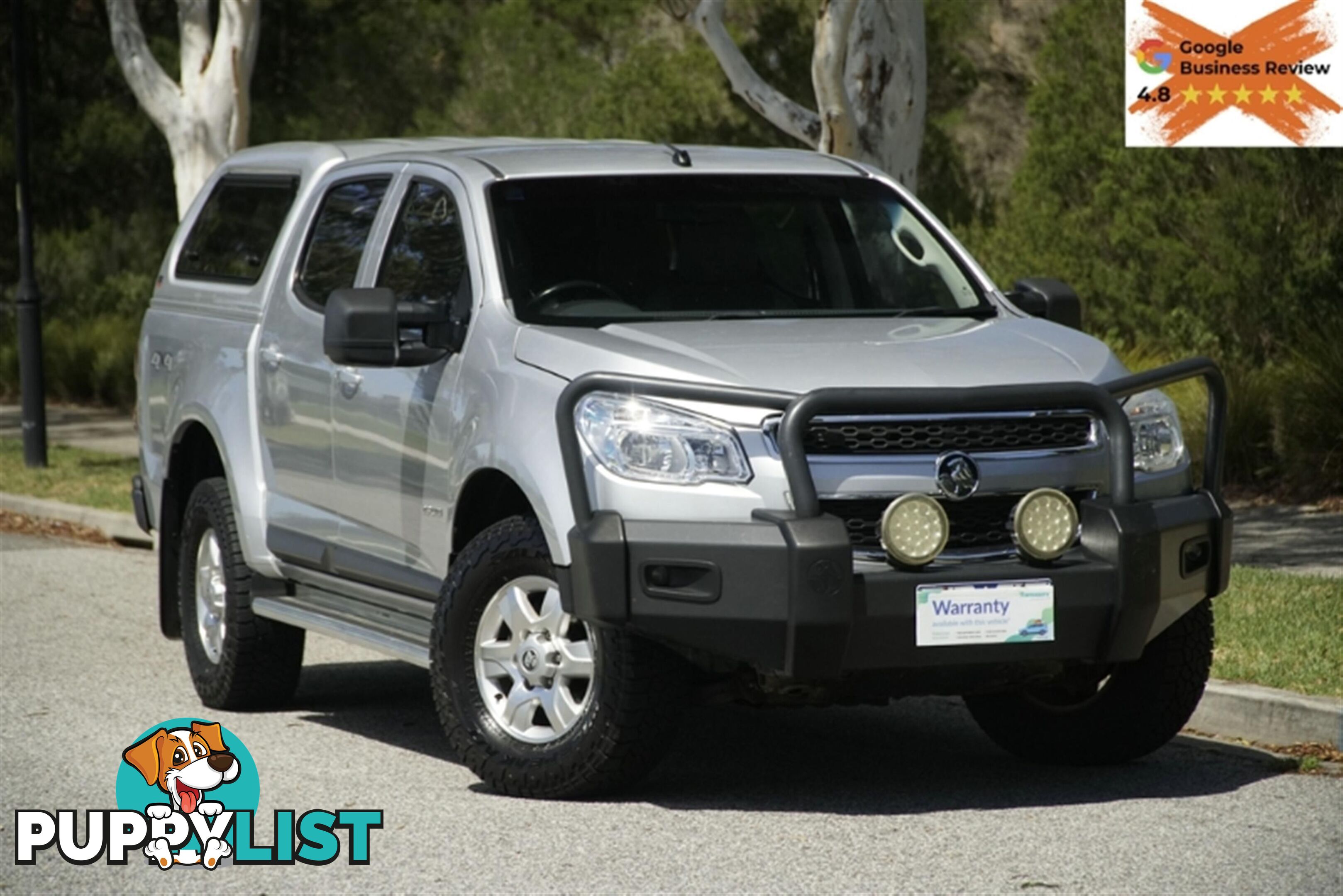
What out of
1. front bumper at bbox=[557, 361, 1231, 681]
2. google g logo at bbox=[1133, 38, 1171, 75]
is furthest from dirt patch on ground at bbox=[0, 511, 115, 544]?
google g logo at bbox=[1133, 38, 1171, 75]

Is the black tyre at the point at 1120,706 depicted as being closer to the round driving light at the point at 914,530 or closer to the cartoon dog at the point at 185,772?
the round driving light at the point at 914,530

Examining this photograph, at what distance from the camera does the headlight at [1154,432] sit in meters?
7.01

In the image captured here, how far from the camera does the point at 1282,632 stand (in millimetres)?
9102

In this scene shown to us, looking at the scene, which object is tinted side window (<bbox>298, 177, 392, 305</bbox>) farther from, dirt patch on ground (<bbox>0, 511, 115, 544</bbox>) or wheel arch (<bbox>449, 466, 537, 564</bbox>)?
dirt patch on ground (<bbox>0, 511, 115, 544</bbox>)

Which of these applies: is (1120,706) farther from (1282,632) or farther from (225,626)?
(225,626)

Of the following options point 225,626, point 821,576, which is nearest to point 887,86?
point 225,626

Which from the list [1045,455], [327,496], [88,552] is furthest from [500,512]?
[88,552]

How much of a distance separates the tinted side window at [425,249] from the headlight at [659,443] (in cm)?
129

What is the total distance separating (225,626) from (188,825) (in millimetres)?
2153

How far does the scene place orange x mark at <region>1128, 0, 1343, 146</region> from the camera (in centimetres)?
1745

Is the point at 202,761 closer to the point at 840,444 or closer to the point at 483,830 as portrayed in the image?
the point at 483,830

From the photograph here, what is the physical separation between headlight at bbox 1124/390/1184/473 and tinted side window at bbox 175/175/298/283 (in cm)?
348

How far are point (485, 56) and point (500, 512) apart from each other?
31707 millimetres

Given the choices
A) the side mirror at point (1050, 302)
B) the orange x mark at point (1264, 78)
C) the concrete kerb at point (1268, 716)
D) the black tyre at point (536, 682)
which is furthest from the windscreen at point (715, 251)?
the orange x mark at point (1264, 78)
